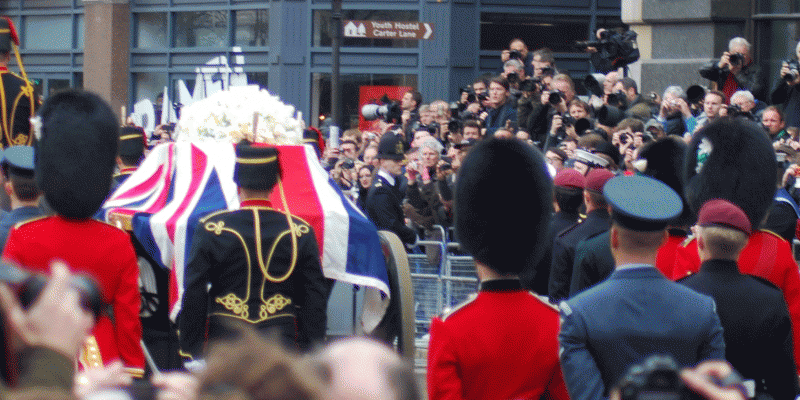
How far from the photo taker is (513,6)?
18.6 m

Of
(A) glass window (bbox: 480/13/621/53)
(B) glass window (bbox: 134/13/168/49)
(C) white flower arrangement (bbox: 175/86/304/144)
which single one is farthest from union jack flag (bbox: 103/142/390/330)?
(B) glass window (bbox: 134/13/168/49)

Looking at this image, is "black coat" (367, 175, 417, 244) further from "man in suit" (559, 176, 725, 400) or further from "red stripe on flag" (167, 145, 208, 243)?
"man in suit" (559, 176, 725, 400)

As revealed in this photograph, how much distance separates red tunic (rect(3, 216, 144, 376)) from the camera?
15.1 ft

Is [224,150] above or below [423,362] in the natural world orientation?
above

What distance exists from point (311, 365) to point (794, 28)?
11.5m

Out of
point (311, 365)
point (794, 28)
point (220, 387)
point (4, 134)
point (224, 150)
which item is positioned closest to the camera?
point (220, 387)

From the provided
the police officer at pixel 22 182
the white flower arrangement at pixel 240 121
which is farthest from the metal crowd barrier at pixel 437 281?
the police officer at pixel 22 182

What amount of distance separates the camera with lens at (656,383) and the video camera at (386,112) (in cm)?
1072

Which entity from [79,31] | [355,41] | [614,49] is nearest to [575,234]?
[614,49]

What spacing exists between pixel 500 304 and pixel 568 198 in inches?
111

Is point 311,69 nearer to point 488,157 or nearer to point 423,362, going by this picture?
point 423,362

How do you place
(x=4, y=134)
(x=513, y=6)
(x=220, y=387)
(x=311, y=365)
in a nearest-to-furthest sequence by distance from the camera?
(x=220, y=387) → (x=311, y=365) → (x=4, y=134) → (x=513, y=6)

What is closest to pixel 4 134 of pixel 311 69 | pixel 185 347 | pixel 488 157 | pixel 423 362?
pixel 185 347

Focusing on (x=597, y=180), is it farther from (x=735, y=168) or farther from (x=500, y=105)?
(x=500, y=105)
